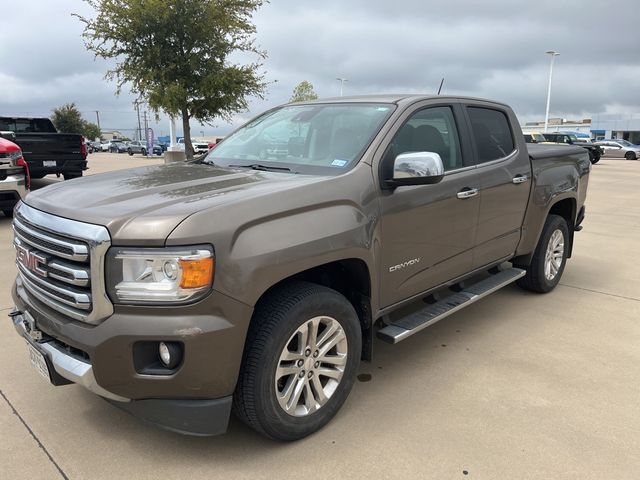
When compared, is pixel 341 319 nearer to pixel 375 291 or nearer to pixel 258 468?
pixel 375 291

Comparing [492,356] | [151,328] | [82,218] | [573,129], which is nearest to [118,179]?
[82,218]

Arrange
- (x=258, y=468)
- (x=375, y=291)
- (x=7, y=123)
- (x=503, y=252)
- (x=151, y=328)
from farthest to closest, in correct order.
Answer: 1. (x=7, y=123)
2. (x=503, y=252)
3. (x=375, y=291)
4. (x=258, y=468)
5. (x=151, y=328)

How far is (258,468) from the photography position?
8.38 ft

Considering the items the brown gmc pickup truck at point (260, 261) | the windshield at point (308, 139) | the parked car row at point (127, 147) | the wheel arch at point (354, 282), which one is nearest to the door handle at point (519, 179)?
the brown gmc pickup truck at point (260, 261)

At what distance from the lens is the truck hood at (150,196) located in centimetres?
225

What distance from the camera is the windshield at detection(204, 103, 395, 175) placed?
321 centimetres

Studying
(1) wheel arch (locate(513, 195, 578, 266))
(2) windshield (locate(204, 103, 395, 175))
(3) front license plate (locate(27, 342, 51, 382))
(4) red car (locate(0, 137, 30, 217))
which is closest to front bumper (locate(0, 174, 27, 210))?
(4) red car (locate(0, 137, 30, 217))

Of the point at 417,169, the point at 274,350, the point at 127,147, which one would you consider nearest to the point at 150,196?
the point at 274,350

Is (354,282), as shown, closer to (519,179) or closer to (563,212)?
(519,179)

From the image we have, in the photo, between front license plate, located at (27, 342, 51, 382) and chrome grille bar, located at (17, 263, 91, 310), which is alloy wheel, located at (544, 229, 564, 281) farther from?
front license plate, located at (27, 342, 51, 382)

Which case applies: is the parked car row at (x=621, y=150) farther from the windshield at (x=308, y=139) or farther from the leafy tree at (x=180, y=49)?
the windshield at (x=308, y=139)

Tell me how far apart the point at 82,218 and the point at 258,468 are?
1.45 m

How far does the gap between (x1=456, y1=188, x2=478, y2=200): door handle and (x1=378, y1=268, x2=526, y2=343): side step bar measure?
2.48ft

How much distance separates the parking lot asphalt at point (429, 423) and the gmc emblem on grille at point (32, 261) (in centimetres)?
91
